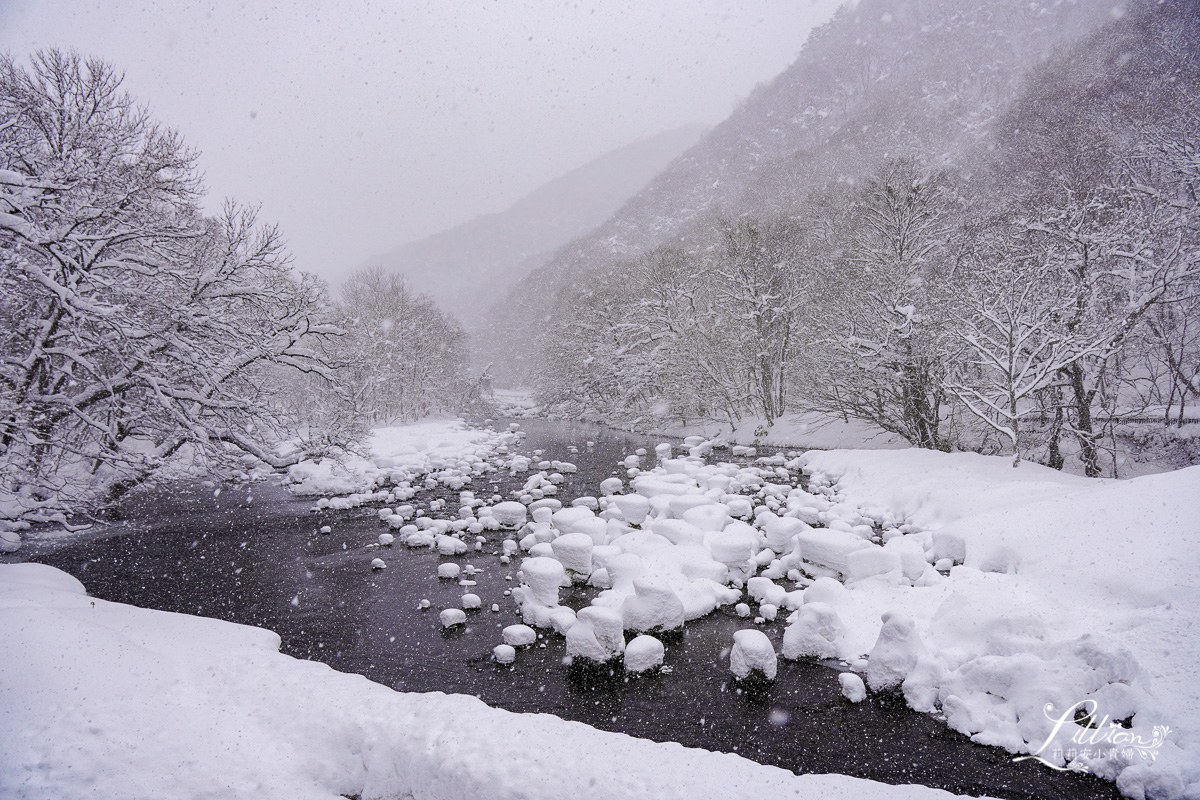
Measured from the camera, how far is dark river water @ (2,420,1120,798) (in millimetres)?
4422

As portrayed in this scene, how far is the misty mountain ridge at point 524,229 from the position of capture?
148 meters

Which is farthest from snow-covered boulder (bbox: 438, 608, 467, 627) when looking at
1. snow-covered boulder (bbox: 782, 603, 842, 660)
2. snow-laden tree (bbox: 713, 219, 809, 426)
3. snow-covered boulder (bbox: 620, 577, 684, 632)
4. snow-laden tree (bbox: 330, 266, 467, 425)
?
snow-laden tree (bbox: 330, 266, 467, 425)

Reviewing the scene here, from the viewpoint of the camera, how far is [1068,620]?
5.25 metres

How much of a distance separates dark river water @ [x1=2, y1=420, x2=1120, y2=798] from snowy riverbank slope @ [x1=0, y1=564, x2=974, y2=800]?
0.84m

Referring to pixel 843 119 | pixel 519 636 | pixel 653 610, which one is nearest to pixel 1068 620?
pixel 653 610

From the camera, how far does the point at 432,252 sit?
178875 mm

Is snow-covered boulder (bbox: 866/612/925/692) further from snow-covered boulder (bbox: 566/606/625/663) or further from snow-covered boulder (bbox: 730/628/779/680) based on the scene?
snow-covered boulder (bbox: 566/606/625/663)

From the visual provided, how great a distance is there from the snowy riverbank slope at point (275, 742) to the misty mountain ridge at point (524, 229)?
129 meters

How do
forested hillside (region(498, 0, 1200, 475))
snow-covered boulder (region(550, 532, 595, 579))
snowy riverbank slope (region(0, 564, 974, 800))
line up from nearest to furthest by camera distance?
1. snowy riverbank slope (region(0, 564, 974, 800))
2. snow-covered boulder (region(550, 532, 595, 579))
3. forested hillside (region(498, 0, 1200, 475))

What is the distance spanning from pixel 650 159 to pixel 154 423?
7709 inches

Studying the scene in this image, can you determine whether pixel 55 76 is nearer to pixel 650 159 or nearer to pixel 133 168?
pixel 133 168

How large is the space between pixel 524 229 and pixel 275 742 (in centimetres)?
17953

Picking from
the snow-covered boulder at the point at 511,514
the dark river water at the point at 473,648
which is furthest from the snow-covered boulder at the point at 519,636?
the snow-covered boulder at the point at 511,514

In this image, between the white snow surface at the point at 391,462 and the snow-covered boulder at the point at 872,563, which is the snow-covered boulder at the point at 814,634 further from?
the white snow surface at the point at 391,462
